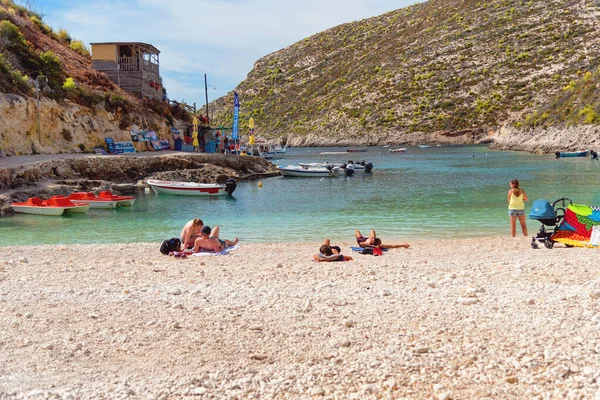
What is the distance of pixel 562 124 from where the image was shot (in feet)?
217

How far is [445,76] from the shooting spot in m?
100

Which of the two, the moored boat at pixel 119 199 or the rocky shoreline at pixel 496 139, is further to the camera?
the rocky shoreline at pixel 496 139

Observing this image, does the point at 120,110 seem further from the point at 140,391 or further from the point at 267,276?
the point at 140,391

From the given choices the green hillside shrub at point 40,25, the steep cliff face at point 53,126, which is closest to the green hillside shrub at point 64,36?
the green hillside shrub at point 40,25

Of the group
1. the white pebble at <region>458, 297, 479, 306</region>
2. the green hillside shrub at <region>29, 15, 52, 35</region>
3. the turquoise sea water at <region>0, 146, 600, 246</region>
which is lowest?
the turquoise sea water at <region>0, 146, 600, 246</region>

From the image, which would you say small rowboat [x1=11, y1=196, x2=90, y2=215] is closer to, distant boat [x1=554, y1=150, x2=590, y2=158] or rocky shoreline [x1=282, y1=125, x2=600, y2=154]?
distant boat [x1=554, y1=150, x2=590, y2=158]

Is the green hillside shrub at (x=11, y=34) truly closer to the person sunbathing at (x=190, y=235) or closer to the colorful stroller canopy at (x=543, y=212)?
the person sunbathing at (x=190, y=235)

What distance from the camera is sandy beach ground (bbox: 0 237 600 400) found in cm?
516

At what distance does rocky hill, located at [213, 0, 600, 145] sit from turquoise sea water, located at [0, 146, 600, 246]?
138 feet

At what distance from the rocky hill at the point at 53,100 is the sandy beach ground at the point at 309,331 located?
84.9 ft

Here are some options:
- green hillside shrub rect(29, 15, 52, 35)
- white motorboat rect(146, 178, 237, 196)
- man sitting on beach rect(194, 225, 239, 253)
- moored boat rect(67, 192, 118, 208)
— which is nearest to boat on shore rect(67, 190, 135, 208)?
moored boat rect(67, 192, 118, 208)

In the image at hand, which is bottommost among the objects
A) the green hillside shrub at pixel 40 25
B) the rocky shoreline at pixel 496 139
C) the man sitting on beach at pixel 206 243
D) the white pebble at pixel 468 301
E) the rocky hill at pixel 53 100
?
the man sitting on beach at pixel 206 243

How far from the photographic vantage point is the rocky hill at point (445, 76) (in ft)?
299

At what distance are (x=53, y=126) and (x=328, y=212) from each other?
68.9ft
